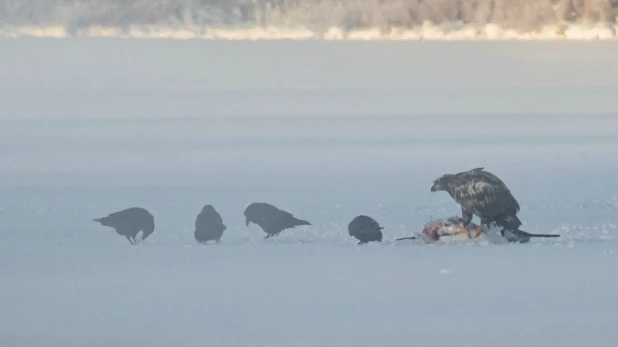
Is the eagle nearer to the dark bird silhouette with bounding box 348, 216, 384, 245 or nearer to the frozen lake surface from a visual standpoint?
the frozen lake surface

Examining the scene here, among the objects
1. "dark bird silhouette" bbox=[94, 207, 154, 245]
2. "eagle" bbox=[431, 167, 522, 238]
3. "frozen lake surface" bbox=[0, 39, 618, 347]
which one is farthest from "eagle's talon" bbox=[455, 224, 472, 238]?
"dark bird silhouette" bbox=[94, 207, 154, 245]

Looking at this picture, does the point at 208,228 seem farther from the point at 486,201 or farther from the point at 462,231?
the point at 486,201

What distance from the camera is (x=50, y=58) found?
9.88 meters

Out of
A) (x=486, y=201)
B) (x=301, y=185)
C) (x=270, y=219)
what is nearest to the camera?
(x=486, y=201)

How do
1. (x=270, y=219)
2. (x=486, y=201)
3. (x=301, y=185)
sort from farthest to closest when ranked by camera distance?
(x=301, y=185) < (x=270, y=219) < (x=486, y=201)

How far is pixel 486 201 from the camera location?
418 centimetres

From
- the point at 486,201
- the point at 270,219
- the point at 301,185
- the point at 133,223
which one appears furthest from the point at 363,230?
the point at 301,185

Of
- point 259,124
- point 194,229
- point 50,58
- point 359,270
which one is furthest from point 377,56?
point 359,270

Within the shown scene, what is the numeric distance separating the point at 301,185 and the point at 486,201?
186cm

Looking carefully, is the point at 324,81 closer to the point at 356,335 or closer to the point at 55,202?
the point at 55,202

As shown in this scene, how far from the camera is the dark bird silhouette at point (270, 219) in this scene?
4.29 m

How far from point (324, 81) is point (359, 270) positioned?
5.89 m

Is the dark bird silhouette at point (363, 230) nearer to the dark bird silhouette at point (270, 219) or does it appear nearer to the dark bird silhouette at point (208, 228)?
the dark bird silhouette at point (270, 219)

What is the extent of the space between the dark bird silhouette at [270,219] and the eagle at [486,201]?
0.71m
